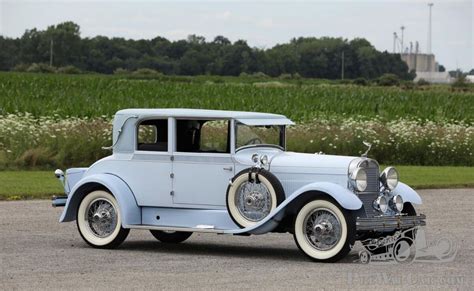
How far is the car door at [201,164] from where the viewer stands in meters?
12.9

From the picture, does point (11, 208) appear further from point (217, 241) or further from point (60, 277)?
point (60, 277)

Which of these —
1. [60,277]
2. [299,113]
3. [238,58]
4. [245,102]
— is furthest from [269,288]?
[238,58]

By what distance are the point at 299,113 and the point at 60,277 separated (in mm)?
29245

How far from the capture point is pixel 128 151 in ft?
44.6

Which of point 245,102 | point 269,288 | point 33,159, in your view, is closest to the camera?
point 269,288

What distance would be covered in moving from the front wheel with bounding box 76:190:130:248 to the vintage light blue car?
0.04ft

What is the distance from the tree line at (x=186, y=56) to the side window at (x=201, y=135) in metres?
99.9

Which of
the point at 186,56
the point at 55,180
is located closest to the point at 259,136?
the point at 55,180

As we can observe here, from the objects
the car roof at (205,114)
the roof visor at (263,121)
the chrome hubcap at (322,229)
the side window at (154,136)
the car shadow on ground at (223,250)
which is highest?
the car roof at (205,114)

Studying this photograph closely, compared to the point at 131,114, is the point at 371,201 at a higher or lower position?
lower

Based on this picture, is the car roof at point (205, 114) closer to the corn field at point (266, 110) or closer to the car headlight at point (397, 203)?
the car headlight at point (397, 203)

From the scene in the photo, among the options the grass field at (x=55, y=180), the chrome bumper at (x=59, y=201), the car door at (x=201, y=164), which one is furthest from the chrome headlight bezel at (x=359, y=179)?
the grass field at (x=55, y=180)

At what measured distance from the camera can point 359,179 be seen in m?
12.3

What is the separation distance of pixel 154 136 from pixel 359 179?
2668 millimetres
